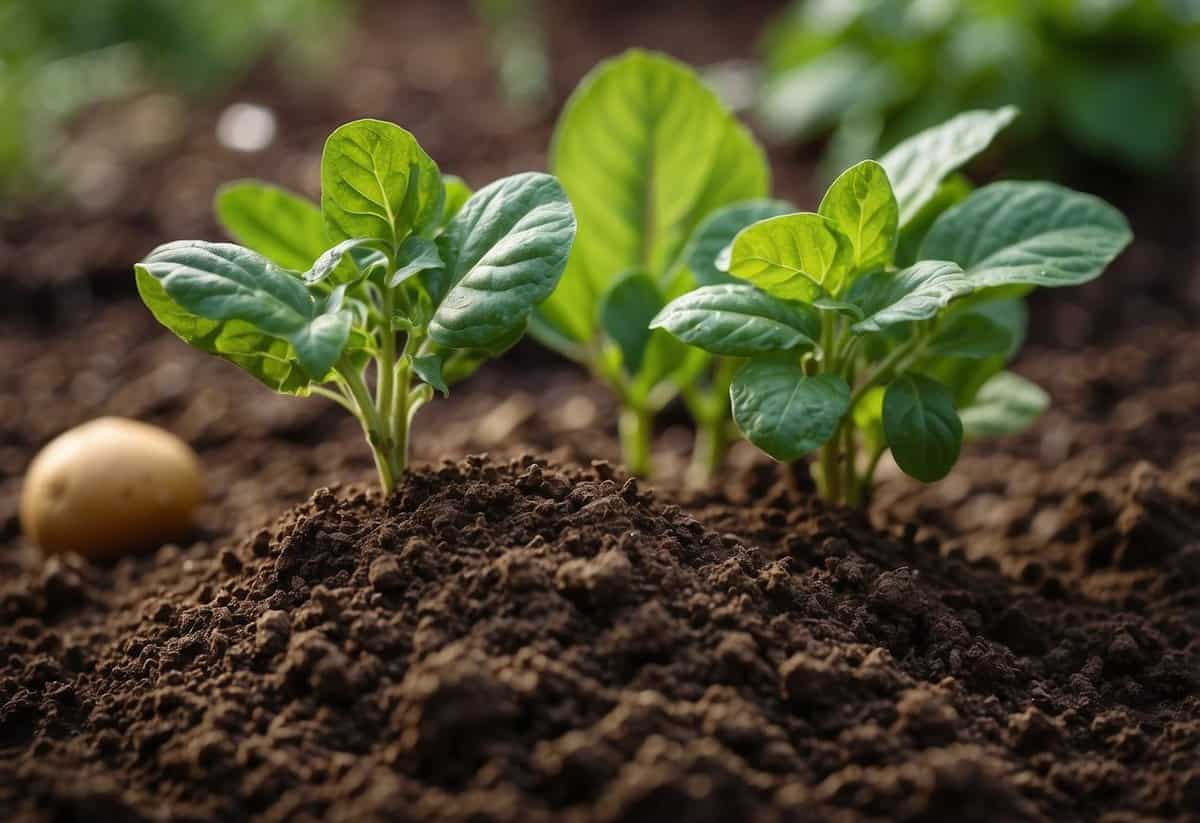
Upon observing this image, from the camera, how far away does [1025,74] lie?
3617 millimetres

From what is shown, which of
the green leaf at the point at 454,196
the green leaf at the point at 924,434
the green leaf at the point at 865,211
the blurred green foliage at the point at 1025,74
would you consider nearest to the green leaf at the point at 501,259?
the green leaf at the point at 454,196

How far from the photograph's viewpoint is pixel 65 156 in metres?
4.12

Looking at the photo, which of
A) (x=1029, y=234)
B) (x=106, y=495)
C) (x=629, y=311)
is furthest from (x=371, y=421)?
(x=1029, y=234)

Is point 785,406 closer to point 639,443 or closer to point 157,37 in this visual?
point 639,443

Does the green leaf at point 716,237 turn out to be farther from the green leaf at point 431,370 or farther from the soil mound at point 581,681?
the green leaf at point 431,370

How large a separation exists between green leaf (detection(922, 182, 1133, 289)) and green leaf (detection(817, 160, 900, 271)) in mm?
134

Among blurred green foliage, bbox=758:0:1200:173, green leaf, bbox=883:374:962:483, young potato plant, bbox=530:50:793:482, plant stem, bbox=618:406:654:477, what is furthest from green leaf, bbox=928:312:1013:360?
blurred green foliage, bbox=758:0:1200:173

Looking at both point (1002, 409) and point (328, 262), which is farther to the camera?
point (1002, 409)

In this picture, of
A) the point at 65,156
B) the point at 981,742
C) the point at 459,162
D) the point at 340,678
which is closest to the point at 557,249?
the point at 340,678

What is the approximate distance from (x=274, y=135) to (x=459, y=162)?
74 cm

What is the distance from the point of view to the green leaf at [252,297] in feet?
4.72

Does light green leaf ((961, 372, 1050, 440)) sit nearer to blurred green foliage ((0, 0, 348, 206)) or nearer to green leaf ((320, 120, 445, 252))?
green leaf ((320, 120, 445, 252))

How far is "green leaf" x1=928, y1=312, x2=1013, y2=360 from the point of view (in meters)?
1.79

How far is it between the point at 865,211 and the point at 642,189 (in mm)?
580
